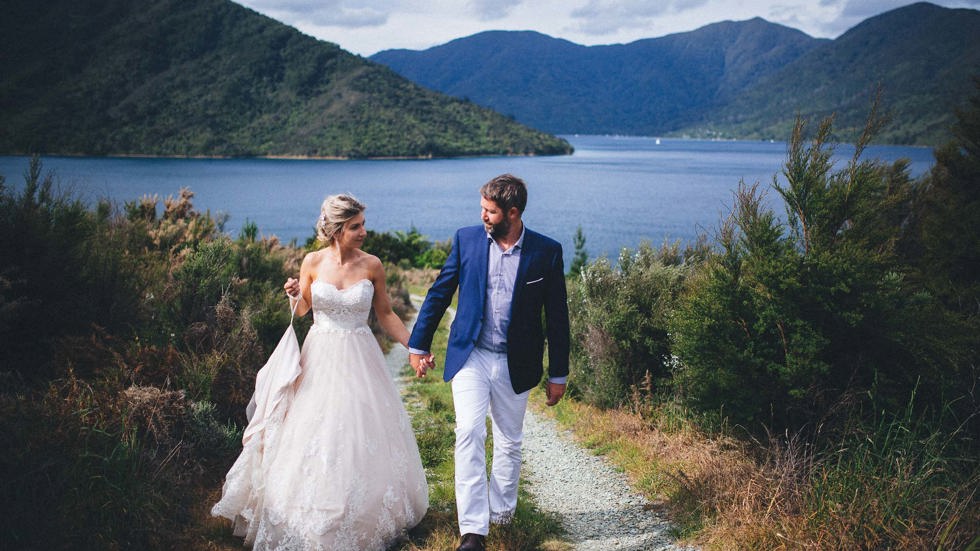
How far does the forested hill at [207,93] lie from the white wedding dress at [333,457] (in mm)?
112686

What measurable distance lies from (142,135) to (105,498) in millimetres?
129016

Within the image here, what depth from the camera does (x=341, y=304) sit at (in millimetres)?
4340

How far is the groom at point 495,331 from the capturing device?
3.86 meters

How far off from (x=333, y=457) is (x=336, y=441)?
0.31 feet

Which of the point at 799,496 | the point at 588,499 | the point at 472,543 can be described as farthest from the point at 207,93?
the point at 799,496

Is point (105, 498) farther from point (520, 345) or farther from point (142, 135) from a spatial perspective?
point (142, 135)

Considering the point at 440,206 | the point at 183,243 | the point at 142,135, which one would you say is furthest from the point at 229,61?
the point at 183,243

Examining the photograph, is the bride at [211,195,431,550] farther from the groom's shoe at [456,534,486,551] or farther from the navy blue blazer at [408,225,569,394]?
the groom's shoe at [456,534,486,551]

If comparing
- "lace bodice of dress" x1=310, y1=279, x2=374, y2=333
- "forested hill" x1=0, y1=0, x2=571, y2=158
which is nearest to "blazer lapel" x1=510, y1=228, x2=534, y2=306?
"lace bodice of dress" x1=310, y1=279, x2=374, y2=333

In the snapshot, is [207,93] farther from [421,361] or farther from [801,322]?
[801,322]

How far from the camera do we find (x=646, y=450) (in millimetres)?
5965

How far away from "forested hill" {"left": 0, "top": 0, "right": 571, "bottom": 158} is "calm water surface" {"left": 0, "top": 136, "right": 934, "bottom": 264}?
653 cm

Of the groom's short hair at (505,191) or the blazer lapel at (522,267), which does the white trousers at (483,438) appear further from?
the groom's short hair at (505,191)

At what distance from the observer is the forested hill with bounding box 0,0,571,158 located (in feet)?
378
